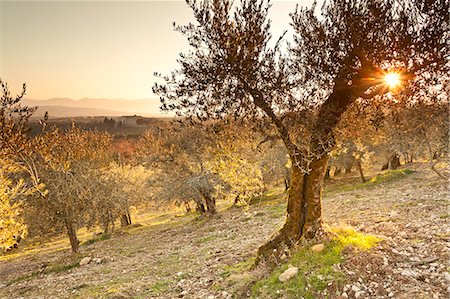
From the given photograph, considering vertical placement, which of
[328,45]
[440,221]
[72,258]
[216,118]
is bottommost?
[72,258]

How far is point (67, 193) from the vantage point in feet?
104

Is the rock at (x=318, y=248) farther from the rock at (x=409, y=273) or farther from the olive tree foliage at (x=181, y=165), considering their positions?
the olive tree foliage at (x=181, y=165)

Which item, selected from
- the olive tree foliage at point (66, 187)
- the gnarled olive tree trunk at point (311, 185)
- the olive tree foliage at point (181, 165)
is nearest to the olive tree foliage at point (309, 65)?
the gnarled olive tree trunk at point (311, 185)

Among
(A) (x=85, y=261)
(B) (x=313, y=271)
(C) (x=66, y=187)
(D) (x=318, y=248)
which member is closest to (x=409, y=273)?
(B) (x=313, y=271)

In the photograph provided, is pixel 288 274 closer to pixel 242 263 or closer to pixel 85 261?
pixel 242 263

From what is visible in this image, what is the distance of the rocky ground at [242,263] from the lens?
34.3 ft

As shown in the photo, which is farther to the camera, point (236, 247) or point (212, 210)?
point (212, 210)

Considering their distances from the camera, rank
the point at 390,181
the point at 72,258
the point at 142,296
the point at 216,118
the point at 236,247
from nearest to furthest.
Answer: the point at 216,118, the point at 142,296, the point at 236,247, the point at 72,258, the point at 390,181

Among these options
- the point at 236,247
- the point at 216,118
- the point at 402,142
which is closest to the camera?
the point at 216,118

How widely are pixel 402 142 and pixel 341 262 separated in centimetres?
4076

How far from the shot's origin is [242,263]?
1661 centimetres

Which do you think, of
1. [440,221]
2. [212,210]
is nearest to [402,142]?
[212,210]

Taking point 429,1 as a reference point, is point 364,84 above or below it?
below

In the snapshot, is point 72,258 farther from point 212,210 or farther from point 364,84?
point 364,84
